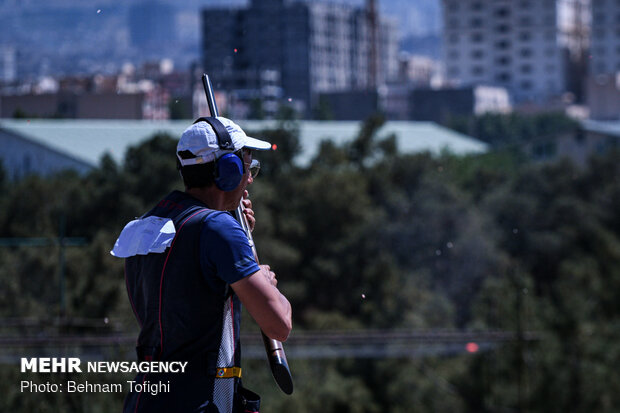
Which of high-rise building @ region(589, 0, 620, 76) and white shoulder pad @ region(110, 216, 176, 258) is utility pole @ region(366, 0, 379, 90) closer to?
high-rise building @ region(589, 0, 620, 76)

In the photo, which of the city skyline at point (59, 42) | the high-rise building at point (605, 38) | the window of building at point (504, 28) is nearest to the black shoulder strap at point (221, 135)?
the city skyline at point (59, 42)

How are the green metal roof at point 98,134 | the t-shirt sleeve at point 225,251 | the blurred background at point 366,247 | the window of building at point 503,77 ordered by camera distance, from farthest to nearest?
the window of building at point 503,77
the green metal roof at point 98,134
the blurred background at point 366,247
the t-shirt sleeve at point 225,251

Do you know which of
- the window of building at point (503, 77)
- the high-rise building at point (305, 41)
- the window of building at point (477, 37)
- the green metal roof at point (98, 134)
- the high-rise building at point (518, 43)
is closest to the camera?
the green metal roof at point (98, 134)

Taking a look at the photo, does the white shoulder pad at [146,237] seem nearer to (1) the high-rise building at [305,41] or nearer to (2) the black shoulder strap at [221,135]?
(2) the black shoulder strap at [221,135]

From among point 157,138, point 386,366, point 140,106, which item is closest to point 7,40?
point 140,106

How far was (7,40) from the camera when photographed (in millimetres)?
81688

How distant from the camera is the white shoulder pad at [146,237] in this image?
204 centimetres

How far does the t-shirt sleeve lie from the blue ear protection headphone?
0.50ft

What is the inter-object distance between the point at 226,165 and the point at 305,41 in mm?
67904

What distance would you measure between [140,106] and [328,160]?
6.03m

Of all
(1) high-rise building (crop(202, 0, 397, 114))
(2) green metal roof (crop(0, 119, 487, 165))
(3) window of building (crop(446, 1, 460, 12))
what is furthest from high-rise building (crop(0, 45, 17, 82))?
(2) green metal roof (crop(0, 119, 487, 165))

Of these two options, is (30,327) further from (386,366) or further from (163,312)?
(163,312)

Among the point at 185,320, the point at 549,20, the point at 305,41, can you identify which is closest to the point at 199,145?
the point at 185,320

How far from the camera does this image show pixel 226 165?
2137mm
